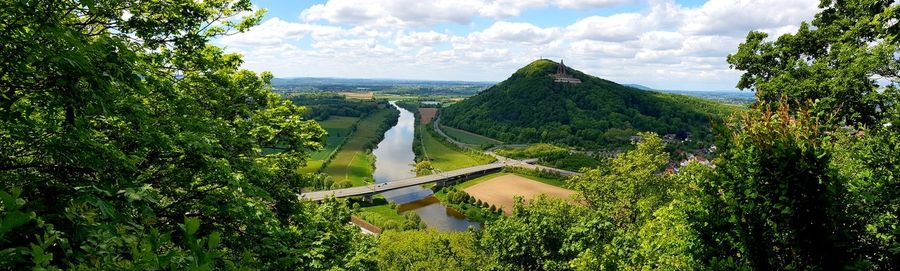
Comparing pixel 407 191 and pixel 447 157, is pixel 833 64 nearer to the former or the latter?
pixel 407 191

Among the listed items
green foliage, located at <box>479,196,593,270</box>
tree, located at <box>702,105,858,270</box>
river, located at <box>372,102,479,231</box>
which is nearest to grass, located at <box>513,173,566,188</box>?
river, located at <box>372,102,479,231</box>

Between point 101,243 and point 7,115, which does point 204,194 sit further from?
point 101,243

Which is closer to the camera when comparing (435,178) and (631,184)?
(631,184)

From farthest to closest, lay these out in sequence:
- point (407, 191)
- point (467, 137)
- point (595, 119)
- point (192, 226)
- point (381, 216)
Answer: point (595, 119), point (467, 137), point (407, 191), point (381, 216), point (192, 226)

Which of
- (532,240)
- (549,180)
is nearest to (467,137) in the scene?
(549,180)

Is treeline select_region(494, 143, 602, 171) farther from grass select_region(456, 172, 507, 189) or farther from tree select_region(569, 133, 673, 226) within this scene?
tree select_region(569, 133, 673, 226)
